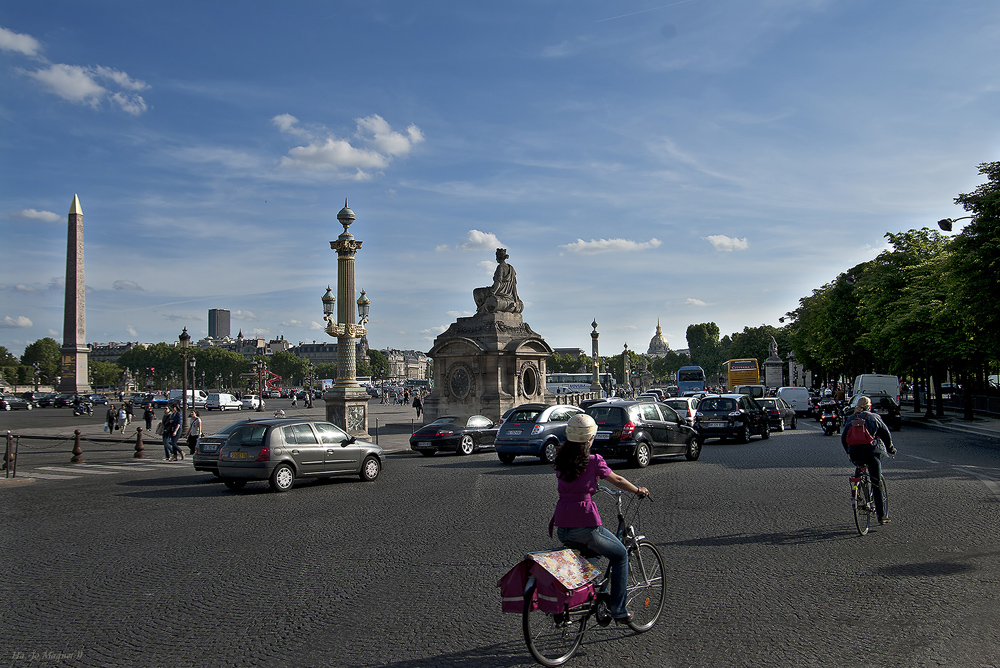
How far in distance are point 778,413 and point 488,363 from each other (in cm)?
1246

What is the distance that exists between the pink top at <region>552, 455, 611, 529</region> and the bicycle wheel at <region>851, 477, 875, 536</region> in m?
5.37

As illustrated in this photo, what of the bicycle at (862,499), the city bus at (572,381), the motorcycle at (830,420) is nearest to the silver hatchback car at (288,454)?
the bicycle at (862,499)

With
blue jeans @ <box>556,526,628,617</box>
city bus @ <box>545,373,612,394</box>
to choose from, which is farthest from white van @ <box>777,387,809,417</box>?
blue jeans @ <box>556,526,628,617</box>

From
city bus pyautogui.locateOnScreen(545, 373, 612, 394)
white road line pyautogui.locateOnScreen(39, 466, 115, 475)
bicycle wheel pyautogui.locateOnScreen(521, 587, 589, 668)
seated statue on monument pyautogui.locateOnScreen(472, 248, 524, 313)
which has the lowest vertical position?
white road line pyautogui.locateOnScreen(39, 466, 115, 475)

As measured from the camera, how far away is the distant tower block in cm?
6750

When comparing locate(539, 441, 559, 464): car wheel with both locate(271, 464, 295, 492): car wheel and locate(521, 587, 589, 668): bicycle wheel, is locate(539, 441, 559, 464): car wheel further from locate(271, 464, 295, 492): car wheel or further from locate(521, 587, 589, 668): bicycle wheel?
locate(521, 587, 589, 668): bicycle wheel

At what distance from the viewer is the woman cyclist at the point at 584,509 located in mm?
5520

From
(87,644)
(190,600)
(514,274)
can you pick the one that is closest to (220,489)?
(190,600)

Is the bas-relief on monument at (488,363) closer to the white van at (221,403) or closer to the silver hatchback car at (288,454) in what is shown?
the silver hatchback car at (288,454)

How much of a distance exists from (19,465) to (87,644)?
19.4 metres

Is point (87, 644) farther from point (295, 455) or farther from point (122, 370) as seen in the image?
point (122, 370)

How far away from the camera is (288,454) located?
15.3m

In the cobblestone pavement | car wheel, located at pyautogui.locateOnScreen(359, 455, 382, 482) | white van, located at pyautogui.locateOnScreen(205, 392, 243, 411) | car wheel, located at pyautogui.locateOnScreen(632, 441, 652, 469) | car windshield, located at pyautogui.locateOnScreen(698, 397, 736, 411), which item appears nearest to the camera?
the cobblestone pavement

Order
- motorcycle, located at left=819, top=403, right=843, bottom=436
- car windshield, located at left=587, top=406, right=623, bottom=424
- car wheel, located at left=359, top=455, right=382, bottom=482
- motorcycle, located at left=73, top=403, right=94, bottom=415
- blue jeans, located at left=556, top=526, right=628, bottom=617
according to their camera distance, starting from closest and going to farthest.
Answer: blue jeans, located at left=556, top=526, right=628, bottom=617, car wheel, located at left=359, top=455, right=382, bottom=482, car windshield, located at left=587, top=406, right=623, bottom=424, motorcycle, located at left=819, top=403, right=843, bottom=436, motorcycle, located at left=73, top=403, right=94, bottom=415
